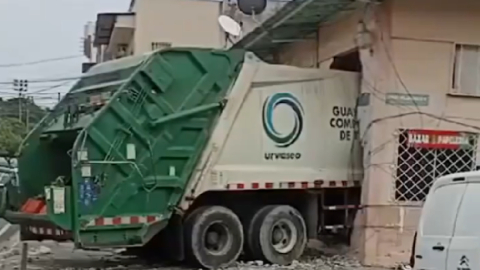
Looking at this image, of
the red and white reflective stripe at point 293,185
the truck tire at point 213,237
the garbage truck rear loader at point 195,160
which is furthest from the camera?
the red and white reflective stripe at point 293,185

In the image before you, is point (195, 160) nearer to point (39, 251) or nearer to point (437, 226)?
point (39, 251)

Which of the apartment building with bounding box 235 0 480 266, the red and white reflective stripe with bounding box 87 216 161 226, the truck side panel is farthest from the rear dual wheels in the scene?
the apartment building with bounding box 235 0 480 266

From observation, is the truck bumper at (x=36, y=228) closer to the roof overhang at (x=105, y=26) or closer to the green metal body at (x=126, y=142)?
the green metal body at (x=126, y=142)

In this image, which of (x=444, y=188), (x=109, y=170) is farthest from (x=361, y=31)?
(x=444, y=188)

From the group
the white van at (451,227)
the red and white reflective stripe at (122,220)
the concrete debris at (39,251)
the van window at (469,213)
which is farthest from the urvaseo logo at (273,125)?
the van window at (469,213)

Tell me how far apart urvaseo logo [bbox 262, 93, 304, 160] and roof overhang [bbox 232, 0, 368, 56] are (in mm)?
1887

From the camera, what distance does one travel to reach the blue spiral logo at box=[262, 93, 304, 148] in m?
13.1

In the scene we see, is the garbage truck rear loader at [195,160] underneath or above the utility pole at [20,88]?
underneath

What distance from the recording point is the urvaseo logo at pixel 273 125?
13.1 metres

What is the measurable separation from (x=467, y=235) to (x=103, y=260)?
26.0ft

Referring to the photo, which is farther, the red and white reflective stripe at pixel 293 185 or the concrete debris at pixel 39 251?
the concrete debris at pixel 39 251

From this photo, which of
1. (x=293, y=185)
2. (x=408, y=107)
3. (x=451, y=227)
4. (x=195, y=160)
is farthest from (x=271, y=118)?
(x=451, y=227)

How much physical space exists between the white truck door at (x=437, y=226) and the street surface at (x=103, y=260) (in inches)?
203

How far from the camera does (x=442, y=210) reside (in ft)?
24.8
